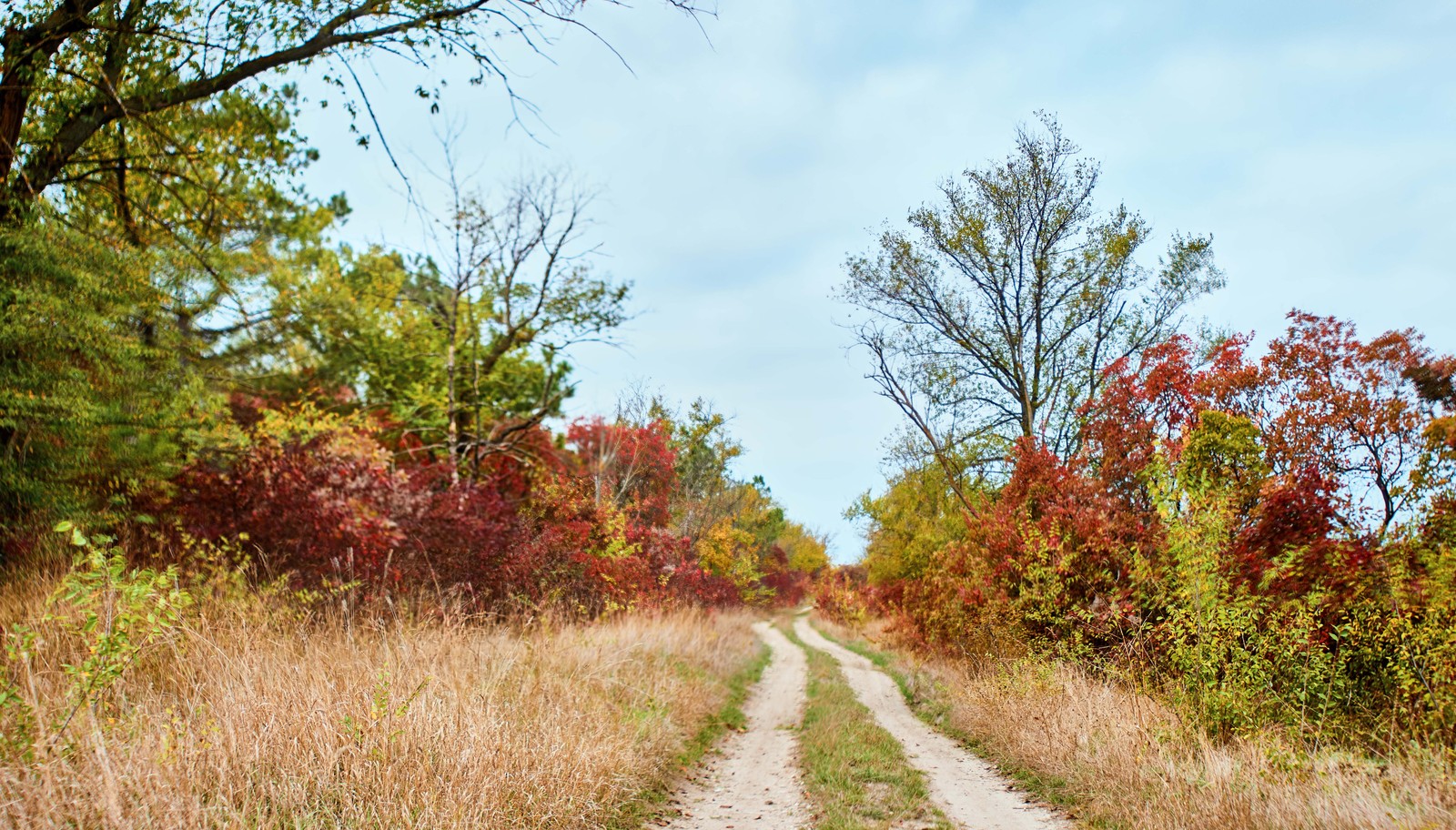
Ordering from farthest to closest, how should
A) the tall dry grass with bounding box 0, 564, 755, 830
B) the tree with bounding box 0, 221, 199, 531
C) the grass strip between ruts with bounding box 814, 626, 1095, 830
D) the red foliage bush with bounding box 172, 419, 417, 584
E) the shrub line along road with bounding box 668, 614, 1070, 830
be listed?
the red foliage bush with bounding box 172, 419, 417, 584, the tree with bounding box 0, 221, 199, 531, the grass strip between ruts with bounding box 814, 626, 1095, 830, the shrub line along road with bounding box 668, 614, 1070, 830, the tall dry grass with bounding box 0, 564, 755, 830

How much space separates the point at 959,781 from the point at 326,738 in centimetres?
589

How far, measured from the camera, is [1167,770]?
5824 mm

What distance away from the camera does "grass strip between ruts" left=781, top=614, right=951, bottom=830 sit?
240 inches

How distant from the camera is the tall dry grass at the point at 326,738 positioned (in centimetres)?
365

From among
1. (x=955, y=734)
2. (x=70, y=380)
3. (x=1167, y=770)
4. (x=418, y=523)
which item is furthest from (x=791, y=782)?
(x=70, y=380)

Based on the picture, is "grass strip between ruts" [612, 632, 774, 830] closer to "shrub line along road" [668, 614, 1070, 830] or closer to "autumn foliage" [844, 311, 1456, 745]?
"shrub line along road" [668, 614, 1070, 830]

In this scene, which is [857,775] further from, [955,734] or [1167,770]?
[955,734]

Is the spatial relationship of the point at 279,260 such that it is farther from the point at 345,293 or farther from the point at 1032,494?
the point at 1032,494

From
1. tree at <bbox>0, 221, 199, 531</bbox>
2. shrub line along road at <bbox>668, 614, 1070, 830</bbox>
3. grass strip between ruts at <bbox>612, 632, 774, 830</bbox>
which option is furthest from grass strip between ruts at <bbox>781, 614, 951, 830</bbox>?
tree at <bbox>0, 221, 199, 531</bbox>

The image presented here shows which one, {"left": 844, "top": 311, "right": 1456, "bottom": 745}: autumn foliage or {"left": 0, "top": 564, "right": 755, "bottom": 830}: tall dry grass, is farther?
{"left": 844, "top": 311, "right": 1456, "bottom": 745}: autumn foliage

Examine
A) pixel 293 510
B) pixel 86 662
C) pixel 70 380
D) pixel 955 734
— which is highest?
pixel 70 380

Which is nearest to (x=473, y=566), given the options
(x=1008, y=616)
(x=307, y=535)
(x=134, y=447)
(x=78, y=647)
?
(x=307, y=535)

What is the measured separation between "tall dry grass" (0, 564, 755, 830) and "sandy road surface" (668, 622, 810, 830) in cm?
48

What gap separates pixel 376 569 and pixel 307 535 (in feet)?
2.92
